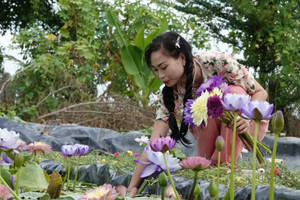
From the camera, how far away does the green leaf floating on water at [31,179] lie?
1.14m

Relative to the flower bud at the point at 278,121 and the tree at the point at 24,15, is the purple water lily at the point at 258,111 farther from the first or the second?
the tree at the point at 24,15

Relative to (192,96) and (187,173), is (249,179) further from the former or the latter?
(192,96)

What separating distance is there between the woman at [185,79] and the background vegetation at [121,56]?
2577 millimetres

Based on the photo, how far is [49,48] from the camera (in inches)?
271

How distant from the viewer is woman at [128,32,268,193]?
1.89 meters

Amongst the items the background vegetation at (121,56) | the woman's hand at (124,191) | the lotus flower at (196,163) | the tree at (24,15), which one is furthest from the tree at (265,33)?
the lotus flower at (196,163)

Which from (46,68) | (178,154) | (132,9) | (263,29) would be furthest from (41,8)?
(178,154)

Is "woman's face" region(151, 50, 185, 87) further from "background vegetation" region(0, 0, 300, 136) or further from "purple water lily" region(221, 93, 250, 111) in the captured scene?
"background vegetation" region(0, 0, 300, 136)

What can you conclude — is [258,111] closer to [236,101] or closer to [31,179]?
[236,101]

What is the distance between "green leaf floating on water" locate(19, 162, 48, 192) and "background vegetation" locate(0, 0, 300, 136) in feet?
11.8

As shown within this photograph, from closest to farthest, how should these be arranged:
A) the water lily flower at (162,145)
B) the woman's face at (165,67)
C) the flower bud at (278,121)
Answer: the flower bud at (278,121)
the water lily flower at (162,145)
the woman's face at (165,67)

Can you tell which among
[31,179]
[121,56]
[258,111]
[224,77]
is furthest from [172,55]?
[121,56]

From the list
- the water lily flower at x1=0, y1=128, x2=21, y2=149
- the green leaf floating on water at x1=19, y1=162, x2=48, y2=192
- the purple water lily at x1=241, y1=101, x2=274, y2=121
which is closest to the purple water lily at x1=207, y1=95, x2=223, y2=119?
the purple water lily at x1=241, y1=101, x2=274, y2=121

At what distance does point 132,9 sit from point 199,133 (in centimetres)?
453
